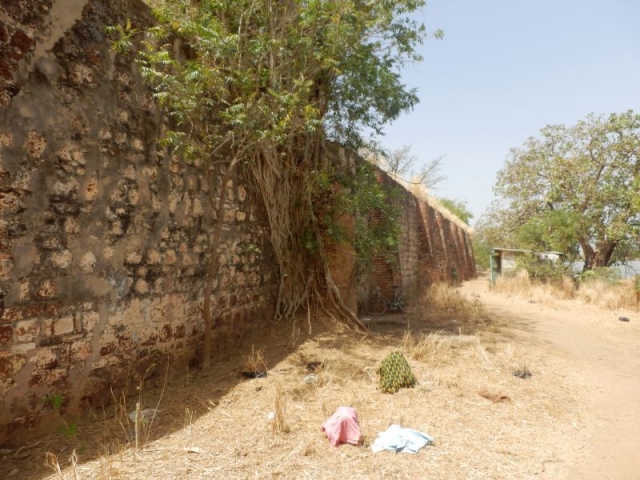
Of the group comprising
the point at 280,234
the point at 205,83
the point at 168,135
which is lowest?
the point at 280,234

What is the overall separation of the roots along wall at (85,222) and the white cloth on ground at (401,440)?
2.14 metres

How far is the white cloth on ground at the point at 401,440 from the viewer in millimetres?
2918

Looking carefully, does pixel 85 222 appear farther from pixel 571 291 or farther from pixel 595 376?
pixel 571 291

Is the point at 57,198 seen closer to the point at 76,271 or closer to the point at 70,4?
the point at 76,271

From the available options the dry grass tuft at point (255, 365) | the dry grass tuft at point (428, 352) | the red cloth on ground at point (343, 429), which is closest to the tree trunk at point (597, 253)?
the dry grass tuft at point (428, 352)

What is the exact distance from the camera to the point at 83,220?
10.3 ft

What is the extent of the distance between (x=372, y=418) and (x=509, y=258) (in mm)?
12563

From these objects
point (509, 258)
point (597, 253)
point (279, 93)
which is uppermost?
point (279, 93)

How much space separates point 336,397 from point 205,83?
3152mm

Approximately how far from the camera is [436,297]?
10.0 metres

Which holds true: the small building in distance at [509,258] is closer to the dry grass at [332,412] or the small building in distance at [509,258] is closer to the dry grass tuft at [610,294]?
the dry grass tuft at [610,294]

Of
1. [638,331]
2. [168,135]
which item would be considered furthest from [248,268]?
[638,331]

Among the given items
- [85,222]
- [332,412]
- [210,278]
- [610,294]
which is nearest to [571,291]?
Result: [610,294]

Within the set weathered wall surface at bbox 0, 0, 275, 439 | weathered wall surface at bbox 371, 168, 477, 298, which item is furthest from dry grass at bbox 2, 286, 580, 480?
weathered wall surface at bbox 371, 168, 477, 298
